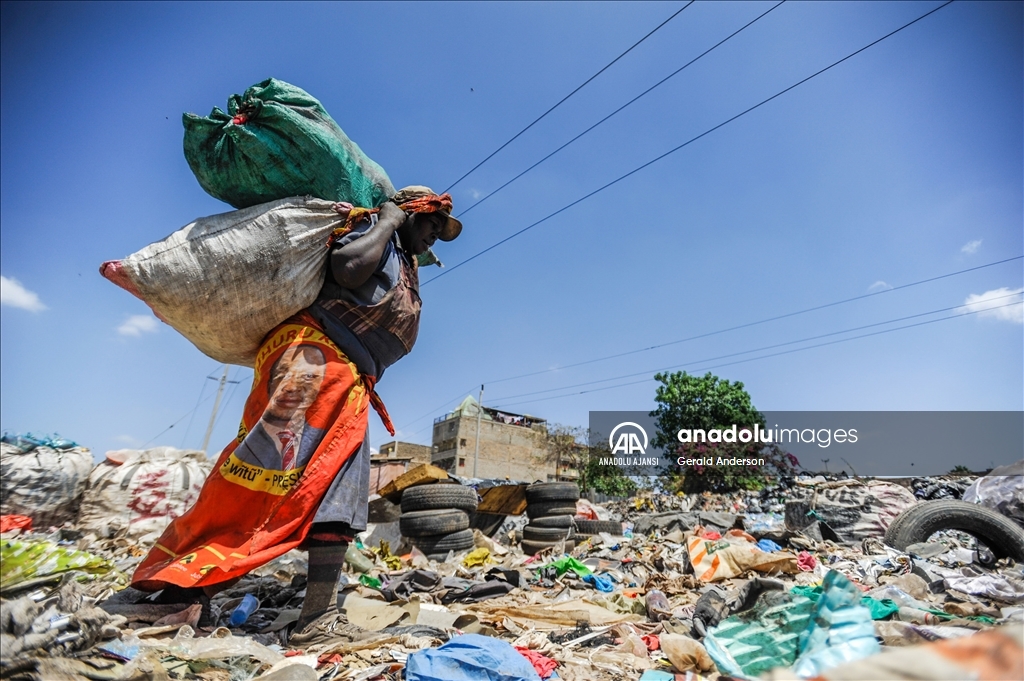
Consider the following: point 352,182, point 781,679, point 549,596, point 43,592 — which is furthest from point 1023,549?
point 43,592

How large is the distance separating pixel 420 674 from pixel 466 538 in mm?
3610

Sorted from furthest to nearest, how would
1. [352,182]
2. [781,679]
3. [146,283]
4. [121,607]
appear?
[352,182] → [146,283] → [121,607] → [781,679]

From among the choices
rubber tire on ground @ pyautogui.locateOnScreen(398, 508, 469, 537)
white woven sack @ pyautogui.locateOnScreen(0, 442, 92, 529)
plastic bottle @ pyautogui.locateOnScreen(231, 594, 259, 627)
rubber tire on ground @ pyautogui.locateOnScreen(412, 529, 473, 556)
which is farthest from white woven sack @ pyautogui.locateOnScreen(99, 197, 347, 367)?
white woven sack @ pyautogui.locateOnScreen(0, 442, 92, 529)

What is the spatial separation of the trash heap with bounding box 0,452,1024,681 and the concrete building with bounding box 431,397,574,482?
30.0 metres

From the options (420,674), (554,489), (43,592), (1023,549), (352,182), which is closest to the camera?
(43,592)

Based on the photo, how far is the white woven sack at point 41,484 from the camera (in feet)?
15.8

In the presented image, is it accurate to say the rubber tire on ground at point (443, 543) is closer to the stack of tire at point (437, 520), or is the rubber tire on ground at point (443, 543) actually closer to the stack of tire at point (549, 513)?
the stack of tire at point (437, 520)

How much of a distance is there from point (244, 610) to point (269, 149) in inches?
88.5

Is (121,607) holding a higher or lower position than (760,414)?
lower

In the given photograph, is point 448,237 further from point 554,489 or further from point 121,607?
point 554,489

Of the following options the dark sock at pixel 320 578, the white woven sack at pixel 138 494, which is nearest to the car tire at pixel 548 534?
the white woven sack at pixel 138 494

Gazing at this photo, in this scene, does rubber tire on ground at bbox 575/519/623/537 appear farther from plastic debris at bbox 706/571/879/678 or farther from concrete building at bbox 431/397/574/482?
concrete building at bbox 431/397/574/482

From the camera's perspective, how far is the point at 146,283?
2.42m

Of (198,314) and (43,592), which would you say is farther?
(198,314)
